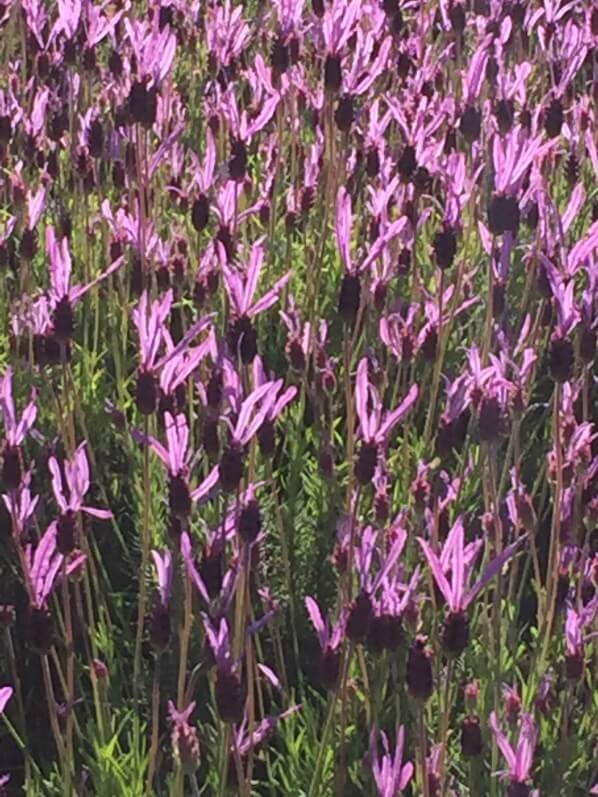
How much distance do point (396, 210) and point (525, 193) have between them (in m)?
0.89

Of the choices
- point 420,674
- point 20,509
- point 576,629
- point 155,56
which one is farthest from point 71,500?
point 155,56

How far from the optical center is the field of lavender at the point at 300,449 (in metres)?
1.25

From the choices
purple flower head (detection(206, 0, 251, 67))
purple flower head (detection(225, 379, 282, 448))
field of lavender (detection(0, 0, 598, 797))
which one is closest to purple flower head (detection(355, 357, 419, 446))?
field of lavender (detection(0, 0, 598, 797))

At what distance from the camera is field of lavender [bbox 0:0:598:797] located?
1.25 m

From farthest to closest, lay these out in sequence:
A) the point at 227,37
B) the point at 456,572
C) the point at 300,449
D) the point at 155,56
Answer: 1. the point at 227,37
2. the point at 300,449
3. the point at 155,56
4. the point at 456,572

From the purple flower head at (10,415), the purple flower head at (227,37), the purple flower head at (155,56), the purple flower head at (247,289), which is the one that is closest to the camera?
the purple flower head at (10,415)

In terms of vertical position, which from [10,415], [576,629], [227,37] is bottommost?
[576,629]

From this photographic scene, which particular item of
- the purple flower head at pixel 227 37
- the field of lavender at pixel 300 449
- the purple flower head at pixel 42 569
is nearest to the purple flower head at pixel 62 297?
the field of lavender at pixel 300 449

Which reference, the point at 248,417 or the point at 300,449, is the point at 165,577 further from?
the point at 300,449

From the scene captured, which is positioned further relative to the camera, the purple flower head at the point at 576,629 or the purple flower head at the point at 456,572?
the purple flower head at the point at 576,629

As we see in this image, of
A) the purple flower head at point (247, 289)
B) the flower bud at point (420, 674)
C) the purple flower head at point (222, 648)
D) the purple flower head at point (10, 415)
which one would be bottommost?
the flower bud at point (420, 674)

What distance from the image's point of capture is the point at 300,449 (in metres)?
1.99

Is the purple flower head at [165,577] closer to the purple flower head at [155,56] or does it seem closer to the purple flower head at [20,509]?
the purple flower head at [20,509]

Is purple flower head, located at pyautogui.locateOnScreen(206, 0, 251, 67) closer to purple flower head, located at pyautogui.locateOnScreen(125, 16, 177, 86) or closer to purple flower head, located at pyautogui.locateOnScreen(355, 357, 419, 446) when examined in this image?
purple flower head, located at pyautogui.locateOnScreen(125, 16, 177, 86)
